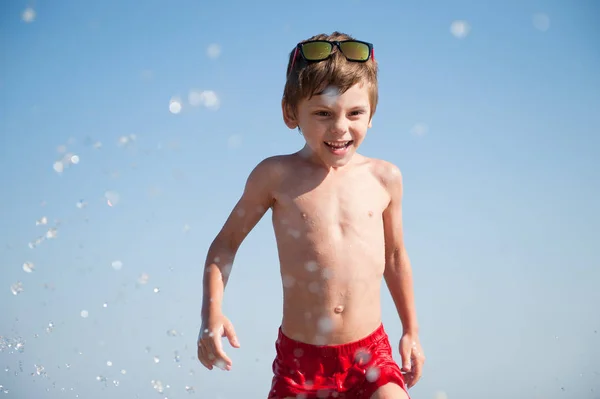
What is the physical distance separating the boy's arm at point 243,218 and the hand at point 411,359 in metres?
1.28

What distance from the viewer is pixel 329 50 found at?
4293mm

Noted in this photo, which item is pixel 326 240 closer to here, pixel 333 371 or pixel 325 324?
pixel 325 324

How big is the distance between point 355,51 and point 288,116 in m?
0.61

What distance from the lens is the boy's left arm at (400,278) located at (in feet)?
14.4

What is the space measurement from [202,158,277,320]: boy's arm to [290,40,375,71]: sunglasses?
2.40 feet

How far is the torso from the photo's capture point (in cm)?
402

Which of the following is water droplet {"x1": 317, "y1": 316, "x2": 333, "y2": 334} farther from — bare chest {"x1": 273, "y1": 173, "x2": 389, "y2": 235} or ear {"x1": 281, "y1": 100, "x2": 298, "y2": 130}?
ear {"x1": 281, "y1": 100, "x2": 298, "y2": 130}

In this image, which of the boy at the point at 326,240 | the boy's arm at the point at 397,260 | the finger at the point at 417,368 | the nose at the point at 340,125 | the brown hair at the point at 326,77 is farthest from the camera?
the boy's arm at the point at 397,260

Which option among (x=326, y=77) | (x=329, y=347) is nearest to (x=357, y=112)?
(x=326, y=77)

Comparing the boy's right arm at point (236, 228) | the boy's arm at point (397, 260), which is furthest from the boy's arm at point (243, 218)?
the boy's arm at point (397, 260)

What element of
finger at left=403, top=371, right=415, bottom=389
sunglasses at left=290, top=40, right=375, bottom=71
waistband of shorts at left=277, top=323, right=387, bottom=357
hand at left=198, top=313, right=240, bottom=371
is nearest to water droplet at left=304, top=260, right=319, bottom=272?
waistband of shorts at left=277, top=323, right=387, bottom=357

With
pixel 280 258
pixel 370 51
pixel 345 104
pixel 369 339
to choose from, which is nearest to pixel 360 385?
pixel 369 339

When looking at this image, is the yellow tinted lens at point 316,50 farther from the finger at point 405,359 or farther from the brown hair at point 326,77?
the finger at point 405,359

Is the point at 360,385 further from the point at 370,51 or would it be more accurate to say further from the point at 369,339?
the point at 370,51
